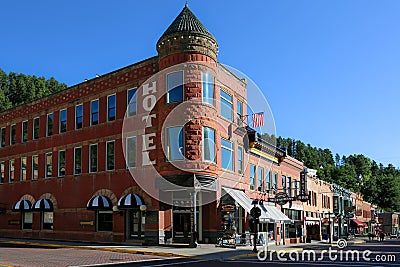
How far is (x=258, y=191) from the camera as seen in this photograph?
39.1 metres

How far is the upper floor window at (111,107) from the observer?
34625mm

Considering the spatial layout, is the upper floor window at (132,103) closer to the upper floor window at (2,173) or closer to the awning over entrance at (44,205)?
the awning over entrance at (44,205)

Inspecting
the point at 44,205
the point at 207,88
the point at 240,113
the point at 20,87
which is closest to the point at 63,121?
the point at 44,205

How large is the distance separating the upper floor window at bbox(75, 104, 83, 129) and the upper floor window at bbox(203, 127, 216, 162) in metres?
11.5

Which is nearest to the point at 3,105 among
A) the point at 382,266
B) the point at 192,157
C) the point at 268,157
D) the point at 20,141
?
the point at 20,141

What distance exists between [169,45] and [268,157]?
51.8 ft

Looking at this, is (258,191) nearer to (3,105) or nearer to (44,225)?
(44,225)

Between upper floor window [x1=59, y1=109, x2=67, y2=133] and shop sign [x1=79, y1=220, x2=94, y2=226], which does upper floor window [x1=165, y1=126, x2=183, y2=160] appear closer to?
shop sign [x1=79, y1=220, x2=94, y2=226]

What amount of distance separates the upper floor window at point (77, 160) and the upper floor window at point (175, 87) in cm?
997

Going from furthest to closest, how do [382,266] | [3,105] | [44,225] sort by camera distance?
[3,105] → [44,225] → [382,266]

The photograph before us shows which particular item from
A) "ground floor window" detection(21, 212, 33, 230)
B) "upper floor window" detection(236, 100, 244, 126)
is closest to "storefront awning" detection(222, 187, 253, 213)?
"upper floor window" detection(236, 100, 244, 126)

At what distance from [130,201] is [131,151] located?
3744 millimetres

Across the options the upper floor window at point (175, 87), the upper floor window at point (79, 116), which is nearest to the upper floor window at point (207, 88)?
the upper floor window at point (175, 87)

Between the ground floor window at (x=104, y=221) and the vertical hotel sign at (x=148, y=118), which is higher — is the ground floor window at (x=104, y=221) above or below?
below
